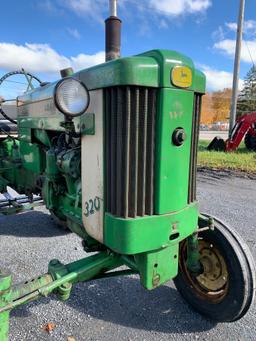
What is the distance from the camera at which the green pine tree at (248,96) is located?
3894 centimetres

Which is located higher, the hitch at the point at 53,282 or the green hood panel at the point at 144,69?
the green hood panel at the point at 144,69

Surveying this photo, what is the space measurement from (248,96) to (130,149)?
44.5 meters

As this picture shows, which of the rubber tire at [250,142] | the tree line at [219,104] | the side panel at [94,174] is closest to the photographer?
the side panel at [94,174]

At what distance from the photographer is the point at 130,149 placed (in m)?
1.66

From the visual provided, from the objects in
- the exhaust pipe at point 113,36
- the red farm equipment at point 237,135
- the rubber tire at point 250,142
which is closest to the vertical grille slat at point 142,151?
the exhaust pipe at point 113,36

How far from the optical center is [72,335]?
2.12m

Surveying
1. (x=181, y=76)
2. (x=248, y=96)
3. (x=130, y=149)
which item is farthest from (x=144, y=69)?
(x=248, y=96)

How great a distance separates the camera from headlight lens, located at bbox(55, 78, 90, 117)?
1738 millimetres

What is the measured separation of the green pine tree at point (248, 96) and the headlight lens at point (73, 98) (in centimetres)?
3583

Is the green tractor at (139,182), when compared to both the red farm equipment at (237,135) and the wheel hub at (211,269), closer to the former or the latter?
the wheel hub at (211,269)

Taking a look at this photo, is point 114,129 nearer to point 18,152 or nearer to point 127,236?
point 127,236

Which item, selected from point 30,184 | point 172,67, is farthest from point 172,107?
point 30,184

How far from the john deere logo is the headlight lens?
49cm

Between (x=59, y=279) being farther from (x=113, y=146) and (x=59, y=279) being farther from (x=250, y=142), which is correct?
(x=250, y=142)
